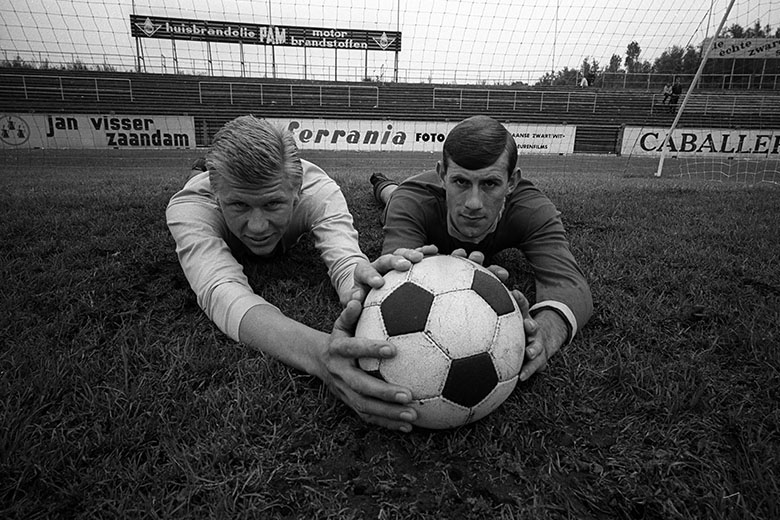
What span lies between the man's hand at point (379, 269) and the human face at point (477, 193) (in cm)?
84

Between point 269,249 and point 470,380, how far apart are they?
64.4 inches

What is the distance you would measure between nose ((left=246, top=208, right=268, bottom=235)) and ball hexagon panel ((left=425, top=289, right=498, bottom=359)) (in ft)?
3.89

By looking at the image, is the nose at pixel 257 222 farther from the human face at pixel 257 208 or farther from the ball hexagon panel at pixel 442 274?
the ball hexagon panel at pixel 442 274

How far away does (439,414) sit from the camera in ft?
5.37

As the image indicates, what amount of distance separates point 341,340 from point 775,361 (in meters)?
2.03

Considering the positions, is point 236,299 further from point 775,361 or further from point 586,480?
point 775,361

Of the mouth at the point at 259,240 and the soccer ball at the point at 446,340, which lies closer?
the soccer ball at the point at 446,340

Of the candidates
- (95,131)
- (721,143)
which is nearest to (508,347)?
(95,131)

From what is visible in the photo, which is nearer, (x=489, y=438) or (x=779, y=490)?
(x=779, y=490)

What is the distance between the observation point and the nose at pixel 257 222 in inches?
96.8

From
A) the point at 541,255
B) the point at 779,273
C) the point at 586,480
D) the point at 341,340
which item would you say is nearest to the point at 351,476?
the point at 341,340

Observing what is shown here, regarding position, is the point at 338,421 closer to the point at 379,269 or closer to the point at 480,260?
the point at 379,269

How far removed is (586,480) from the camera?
156 centimetres

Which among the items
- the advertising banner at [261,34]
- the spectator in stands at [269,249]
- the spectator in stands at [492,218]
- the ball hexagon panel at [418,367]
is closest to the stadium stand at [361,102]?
the advertising banner at [261,34]
